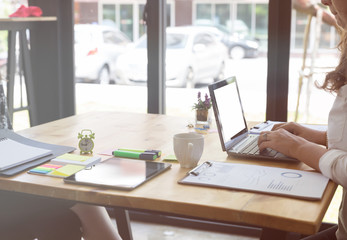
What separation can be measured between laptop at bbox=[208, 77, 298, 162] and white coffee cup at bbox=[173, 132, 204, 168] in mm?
158

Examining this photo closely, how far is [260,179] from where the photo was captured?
4.65 ft

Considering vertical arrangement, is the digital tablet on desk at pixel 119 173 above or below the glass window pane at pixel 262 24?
below

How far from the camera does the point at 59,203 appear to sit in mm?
1837

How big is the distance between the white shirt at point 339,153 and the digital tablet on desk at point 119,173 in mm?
456

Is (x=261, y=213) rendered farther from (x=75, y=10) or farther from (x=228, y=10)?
(x=75, y=10)

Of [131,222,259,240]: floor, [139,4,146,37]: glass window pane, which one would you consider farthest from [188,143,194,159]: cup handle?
[139,4,146,37]: glass window pane

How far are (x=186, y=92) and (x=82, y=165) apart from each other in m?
1.59

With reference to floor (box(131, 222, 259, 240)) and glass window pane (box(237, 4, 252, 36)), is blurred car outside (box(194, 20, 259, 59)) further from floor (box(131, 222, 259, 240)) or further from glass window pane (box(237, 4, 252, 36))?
floor (box(131, 222, 259, 240))

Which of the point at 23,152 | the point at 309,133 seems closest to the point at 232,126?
the point at 309,133

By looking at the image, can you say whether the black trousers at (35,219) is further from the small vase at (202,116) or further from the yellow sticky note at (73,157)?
the small vase at (202,116)

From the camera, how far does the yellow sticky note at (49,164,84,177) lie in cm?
148

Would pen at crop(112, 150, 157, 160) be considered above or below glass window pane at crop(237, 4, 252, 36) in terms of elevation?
below

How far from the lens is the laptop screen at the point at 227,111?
170cm

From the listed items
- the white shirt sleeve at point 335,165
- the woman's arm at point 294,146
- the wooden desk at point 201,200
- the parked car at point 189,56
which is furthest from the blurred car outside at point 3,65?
the white shirt sleeve at point 335,165
